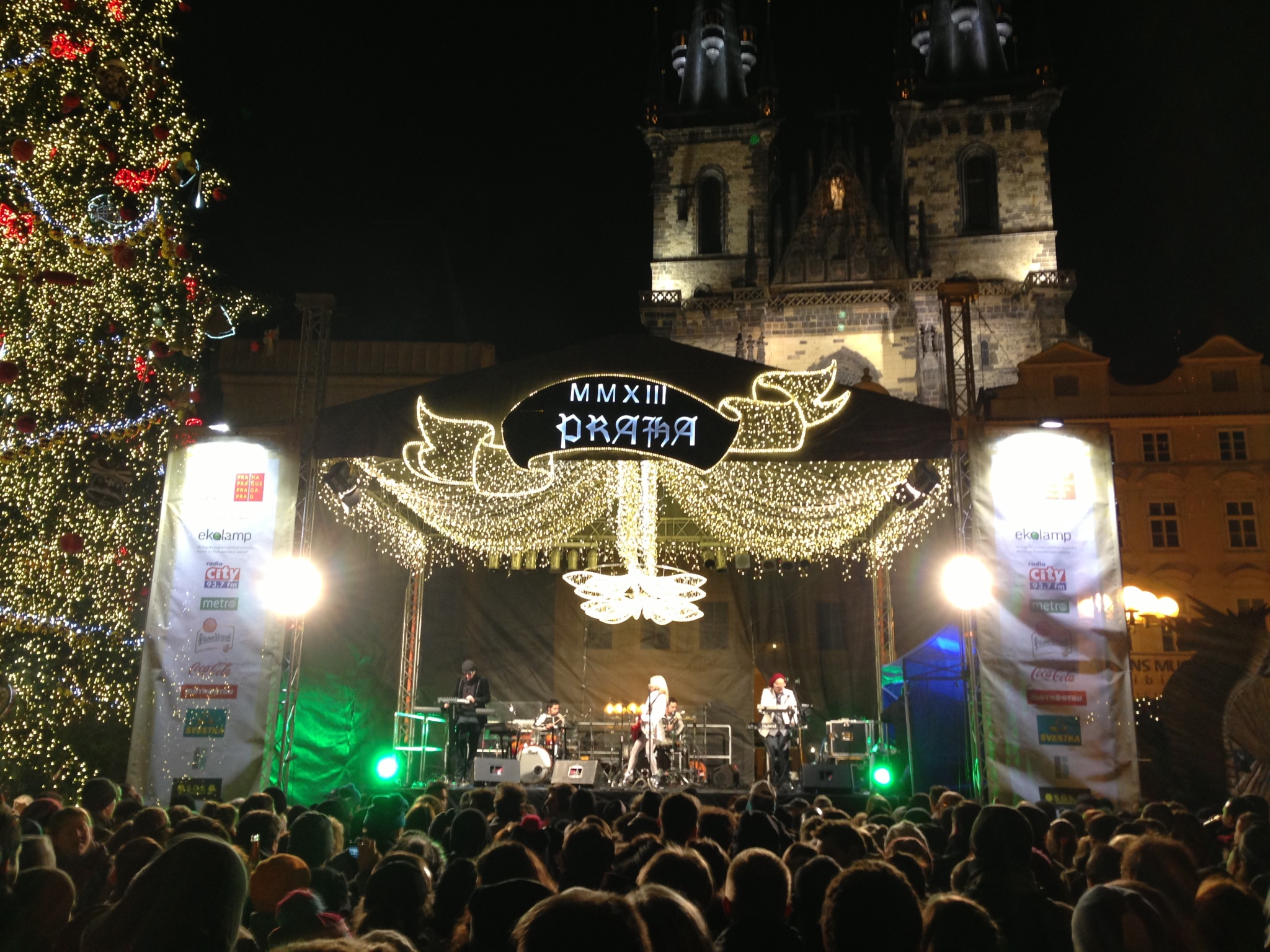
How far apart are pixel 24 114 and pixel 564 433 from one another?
737 cm

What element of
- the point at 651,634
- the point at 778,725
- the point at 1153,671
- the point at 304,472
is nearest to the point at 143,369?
the point at 304,472

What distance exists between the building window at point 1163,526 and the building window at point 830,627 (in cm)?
1590

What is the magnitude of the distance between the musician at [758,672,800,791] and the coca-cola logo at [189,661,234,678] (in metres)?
7.53

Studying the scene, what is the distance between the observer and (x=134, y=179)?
1259 cm

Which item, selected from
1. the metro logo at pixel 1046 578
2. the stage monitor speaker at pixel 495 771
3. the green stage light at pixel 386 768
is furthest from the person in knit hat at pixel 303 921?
the green stage light at pixel 386 768

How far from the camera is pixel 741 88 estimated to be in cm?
3975

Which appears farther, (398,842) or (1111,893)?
(398,842)

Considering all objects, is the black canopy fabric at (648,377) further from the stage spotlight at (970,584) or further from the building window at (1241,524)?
the building window at (1241,524)

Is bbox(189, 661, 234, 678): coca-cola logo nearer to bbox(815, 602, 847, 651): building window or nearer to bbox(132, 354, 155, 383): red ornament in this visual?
bbox(132, 354, 155, 383): red ornament

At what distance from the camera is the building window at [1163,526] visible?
31281mm

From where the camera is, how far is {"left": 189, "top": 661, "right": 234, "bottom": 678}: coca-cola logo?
36.2 feet

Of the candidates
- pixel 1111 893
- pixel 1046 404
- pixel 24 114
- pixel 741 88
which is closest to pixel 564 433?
pixel 24 114

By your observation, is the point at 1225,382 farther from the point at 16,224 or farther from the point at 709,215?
the point at 16,224

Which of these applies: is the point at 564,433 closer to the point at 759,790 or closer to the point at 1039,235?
the point at 759,790
